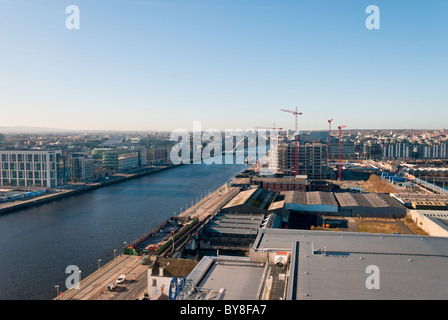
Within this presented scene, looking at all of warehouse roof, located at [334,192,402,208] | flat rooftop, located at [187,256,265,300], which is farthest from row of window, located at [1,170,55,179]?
flat rooftop, located at [187,256,265,300]

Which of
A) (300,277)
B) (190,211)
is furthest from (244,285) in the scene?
(190,211)

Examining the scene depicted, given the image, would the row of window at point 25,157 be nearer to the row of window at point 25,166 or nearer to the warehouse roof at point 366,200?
the row of window at point 25,166

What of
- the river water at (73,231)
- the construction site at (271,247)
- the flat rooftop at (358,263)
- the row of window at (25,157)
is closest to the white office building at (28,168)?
the row of window at (25,157)

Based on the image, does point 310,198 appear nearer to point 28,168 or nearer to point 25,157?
point 28,168

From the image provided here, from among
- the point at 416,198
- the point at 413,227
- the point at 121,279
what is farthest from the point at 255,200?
the point at 416,198

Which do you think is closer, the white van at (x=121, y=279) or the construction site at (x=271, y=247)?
the construction site at (x=271, y=247)
